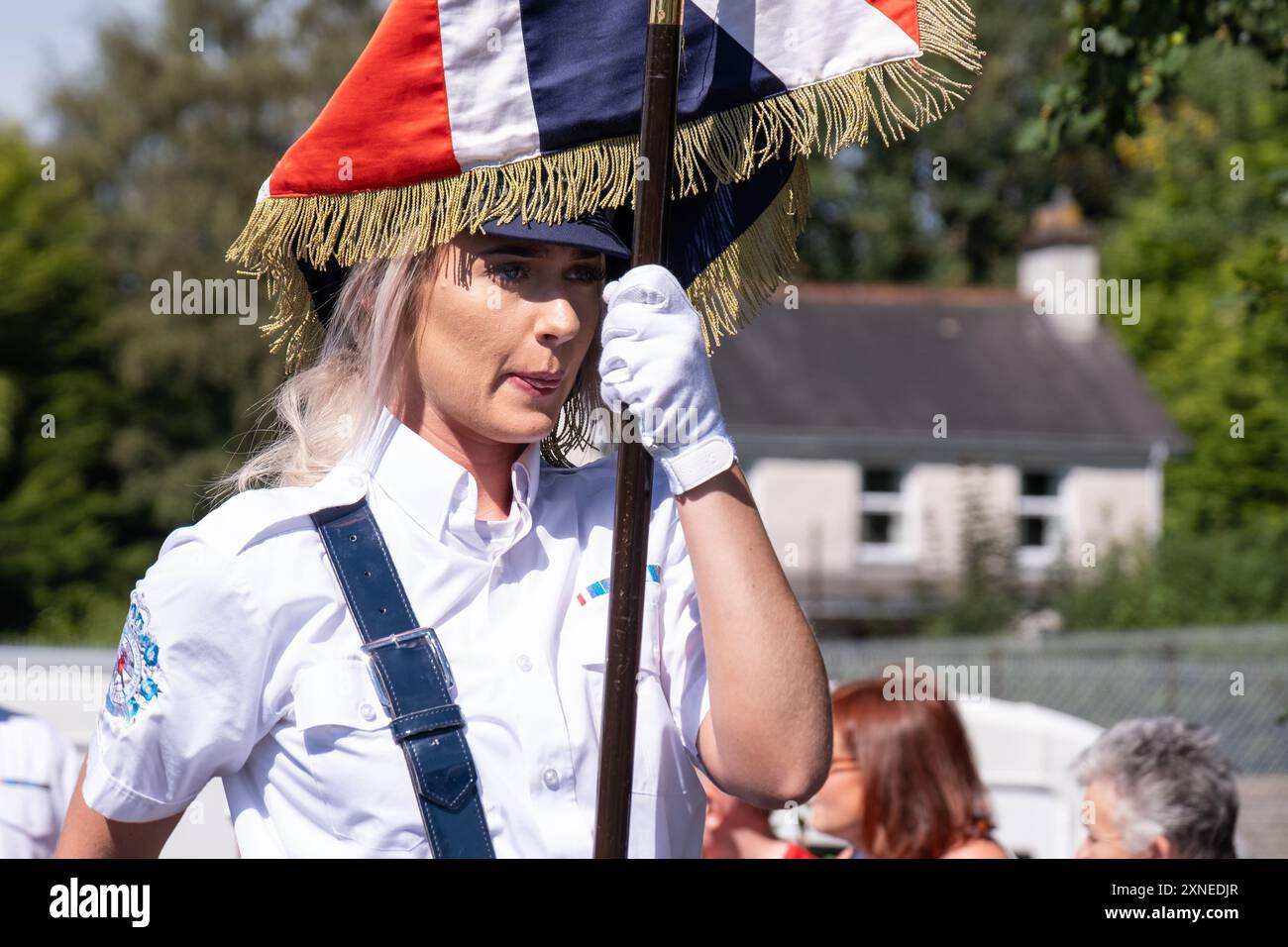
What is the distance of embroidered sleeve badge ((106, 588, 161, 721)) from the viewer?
2.15m

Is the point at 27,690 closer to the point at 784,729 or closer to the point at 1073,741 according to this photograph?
the point at 1073,741

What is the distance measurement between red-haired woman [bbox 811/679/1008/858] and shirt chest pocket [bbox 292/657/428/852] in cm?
214

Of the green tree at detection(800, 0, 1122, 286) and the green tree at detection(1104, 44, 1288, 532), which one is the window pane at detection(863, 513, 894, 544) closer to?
the green tree at detection(1104, 44, 1288, 532)

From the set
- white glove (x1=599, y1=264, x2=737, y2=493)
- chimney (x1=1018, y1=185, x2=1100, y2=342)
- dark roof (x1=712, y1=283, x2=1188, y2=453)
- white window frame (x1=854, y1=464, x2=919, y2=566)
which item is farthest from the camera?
chimney (x1=1018, y1=185, x2=1100, y2=342)

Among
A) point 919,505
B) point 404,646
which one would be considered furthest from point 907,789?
point 919,505

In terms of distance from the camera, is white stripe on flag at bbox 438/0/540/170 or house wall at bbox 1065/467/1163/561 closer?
white stripe on flag at bbox 438/0/540/170

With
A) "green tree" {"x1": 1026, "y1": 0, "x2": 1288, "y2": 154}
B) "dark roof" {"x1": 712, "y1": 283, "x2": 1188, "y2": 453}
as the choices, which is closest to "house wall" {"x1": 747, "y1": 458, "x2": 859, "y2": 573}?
"dark roof" {"x1": 712, "y1": 283, "x2": 1188, "y2": 453}

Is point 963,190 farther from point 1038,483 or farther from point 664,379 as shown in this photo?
point 664,379

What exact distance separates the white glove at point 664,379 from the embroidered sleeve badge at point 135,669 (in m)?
0.67

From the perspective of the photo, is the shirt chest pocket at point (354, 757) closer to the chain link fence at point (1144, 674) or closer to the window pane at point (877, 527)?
the chain link fence at point (1144, 674)

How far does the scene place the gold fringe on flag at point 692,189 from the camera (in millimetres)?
2211
